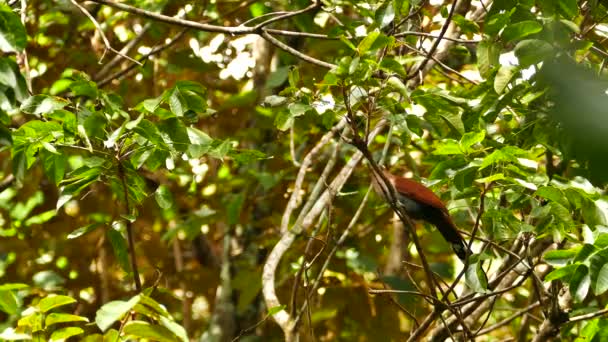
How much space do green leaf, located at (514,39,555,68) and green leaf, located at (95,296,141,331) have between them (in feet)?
2.99

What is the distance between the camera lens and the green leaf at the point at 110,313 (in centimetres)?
160

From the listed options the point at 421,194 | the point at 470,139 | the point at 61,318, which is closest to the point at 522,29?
the point at 470,139

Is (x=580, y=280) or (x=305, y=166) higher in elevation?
(x=580, y=280)

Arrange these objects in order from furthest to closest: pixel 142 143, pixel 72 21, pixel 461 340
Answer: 1. pixel 72 21
2. pixel 461 340
3. pixel 142 143

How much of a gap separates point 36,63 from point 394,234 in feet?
6.67

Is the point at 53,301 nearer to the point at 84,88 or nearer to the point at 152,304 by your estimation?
the point at 152,304

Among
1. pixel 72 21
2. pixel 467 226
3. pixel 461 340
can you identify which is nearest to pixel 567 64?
pixel 461 340

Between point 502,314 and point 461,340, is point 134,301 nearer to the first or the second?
point 461,340

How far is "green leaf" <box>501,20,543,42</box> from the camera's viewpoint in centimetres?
179

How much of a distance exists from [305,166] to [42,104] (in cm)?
132

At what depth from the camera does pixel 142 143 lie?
1975 mm

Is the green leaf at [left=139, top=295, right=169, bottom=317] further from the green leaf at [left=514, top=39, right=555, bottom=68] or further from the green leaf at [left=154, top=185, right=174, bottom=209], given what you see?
the green leaf at [left=514, top=39, right=555, bottom=68]

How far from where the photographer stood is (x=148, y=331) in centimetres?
184

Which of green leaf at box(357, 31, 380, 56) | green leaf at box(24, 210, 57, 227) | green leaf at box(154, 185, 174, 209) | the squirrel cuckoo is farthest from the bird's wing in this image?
green leaf at box(24, 210, 57, 227)
